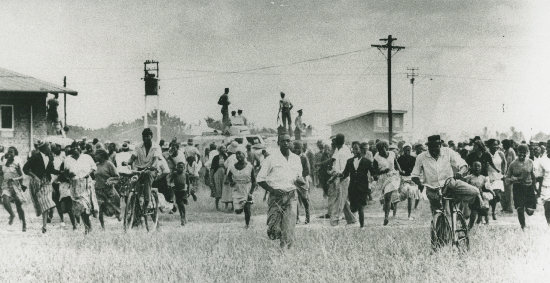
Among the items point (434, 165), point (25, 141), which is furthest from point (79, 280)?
point (25, 141)

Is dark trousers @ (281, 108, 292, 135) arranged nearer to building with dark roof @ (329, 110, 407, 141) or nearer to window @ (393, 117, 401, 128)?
building with dark roof @ (329, 110, 407, 141)

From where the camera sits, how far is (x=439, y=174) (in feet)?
29.6

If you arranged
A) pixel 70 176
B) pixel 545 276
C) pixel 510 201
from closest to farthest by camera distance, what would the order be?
pixel 545 276 → pixel 70 176 → pixel 510 201

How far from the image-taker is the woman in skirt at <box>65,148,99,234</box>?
37.6 ft

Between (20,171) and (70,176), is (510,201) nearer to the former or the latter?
(70,176)

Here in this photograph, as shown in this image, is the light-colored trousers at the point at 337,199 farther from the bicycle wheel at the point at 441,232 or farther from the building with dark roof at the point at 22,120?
the building with dark roof at the point at 22,120

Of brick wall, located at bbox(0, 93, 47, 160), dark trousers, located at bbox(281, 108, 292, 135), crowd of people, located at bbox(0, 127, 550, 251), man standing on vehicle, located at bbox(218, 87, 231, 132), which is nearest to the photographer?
crowd of people, located at bbox(0, 127, 550, 251)

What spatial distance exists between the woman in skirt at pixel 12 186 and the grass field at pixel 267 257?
519mm

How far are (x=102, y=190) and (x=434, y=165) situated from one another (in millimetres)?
6458

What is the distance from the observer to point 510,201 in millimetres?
15203

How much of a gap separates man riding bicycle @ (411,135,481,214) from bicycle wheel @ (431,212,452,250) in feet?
0.98

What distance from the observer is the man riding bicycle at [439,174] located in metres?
8.89

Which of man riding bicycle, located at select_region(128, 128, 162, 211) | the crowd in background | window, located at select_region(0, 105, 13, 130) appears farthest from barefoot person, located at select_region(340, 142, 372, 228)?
window, located at select_region(0, 105, 13, 130)

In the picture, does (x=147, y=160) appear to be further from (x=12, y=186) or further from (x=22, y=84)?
(x=22, y=84)
